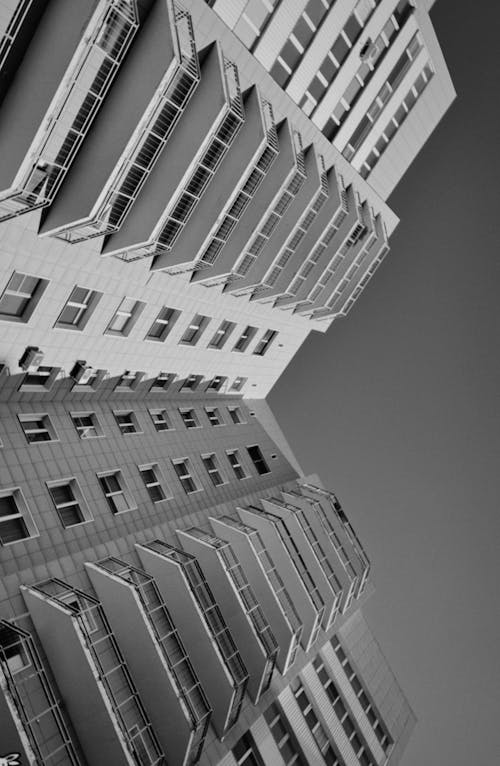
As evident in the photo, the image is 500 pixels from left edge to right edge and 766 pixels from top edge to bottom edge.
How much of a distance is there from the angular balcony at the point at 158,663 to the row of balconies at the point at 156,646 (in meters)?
0.05

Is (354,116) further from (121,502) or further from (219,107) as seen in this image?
(121,502)

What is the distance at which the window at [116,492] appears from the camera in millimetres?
30531

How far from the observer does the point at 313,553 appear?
3891 cm

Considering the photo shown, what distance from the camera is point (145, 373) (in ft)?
122

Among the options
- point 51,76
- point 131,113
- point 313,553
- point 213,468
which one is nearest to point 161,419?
point 213,468

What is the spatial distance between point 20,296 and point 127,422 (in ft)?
43.7

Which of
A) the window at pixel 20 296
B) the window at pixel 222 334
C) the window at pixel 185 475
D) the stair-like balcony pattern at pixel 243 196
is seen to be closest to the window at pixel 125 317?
the stair-like balcony pattern at pixel 243 196

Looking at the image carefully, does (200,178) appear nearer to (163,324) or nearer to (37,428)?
(163,324)

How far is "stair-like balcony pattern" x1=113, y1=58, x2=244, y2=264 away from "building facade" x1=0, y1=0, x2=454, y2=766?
145 mm

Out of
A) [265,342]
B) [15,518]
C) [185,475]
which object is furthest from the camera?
[265,342]

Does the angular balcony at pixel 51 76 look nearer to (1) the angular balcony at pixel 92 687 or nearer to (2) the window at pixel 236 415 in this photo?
(1) the angular balcony at pixel 92 687

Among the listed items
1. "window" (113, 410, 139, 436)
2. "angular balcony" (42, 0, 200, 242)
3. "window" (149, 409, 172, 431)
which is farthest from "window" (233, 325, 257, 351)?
"angular balcony" (42, 0, 200, 242)

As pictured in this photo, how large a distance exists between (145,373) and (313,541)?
1795cm

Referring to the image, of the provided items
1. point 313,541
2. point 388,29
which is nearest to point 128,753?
point 313,541
